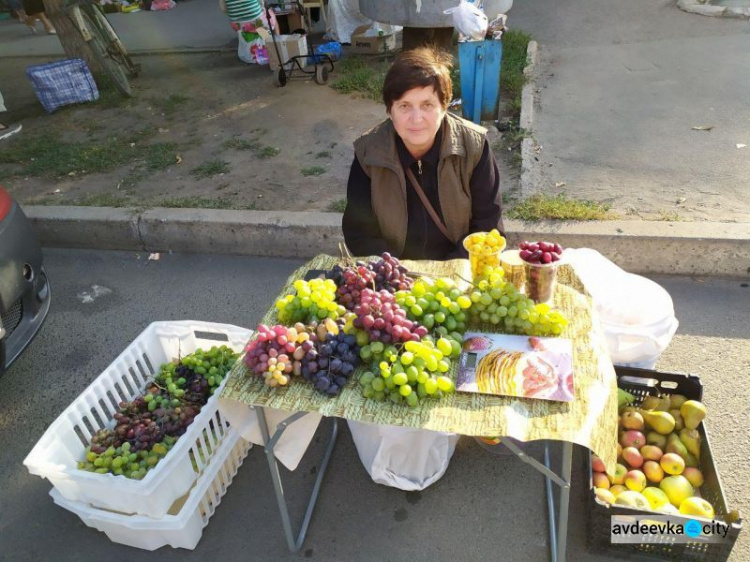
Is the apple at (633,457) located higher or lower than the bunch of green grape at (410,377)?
lower

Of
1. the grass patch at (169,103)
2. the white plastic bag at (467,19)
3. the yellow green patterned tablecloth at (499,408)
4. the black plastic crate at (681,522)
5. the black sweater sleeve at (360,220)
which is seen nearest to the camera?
the yellow green patterned tablecloth at (499,408)

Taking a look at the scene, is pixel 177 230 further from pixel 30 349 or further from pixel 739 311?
pixel 739 311

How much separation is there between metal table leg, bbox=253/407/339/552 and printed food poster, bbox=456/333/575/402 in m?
0.61

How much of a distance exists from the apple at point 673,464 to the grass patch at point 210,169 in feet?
15.1

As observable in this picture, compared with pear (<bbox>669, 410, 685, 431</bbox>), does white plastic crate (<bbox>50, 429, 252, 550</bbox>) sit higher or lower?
lower

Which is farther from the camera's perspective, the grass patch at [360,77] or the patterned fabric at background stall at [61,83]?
Result: the patterned fabric at background stall at [61,83]

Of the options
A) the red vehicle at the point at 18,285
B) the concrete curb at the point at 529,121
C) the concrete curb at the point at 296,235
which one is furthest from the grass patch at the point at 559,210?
the red vehicle at the point at 18,285

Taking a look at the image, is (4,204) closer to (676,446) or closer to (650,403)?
(650,403)

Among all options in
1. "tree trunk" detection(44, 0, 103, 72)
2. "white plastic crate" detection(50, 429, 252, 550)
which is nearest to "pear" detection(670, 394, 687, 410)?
"white plastic crate" detection(50, 429, 252, 550)

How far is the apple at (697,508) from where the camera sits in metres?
2.09

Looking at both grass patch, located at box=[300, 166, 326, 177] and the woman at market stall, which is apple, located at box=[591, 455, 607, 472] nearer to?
the woman at market stall

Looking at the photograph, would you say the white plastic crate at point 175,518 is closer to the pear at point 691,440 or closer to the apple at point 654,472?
the apple at point 654,472

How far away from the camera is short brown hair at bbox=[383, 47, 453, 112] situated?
223 centimetres

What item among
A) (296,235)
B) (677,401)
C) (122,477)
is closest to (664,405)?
(677,401)
